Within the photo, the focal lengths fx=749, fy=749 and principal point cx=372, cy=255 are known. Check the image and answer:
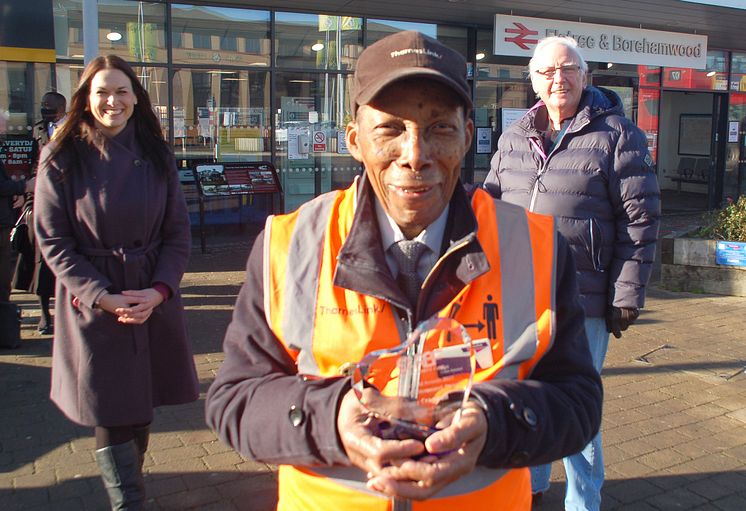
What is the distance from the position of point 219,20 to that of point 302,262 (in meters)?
9.83

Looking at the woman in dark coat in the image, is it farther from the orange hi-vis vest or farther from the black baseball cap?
the black baseball cap

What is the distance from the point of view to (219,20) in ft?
35.0

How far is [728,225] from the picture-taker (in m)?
8.65

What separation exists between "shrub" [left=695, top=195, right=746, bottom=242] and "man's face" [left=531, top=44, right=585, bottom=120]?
19.3ft

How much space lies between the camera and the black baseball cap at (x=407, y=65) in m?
1.53

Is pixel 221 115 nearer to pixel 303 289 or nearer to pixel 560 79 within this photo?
pixel 560 79

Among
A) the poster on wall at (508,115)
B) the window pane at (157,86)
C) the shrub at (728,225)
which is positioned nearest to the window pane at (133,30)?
the window pane at (157,86)

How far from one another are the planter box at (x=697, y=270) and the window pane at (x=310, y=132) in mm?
5053

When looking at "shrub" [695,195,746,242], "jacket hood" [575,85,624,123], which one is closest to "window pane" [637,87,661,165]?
"shrub" [695,195,746,242]

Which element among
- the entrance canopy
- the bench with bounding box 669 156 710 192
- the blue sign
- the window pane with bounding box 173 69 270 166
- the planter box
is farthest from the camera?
the bench with bounding box 669 156 710 192

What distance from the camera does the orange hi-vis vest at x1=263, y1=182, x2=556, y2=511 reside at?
1.59 metres

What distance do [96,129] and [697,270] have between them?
7387 mm

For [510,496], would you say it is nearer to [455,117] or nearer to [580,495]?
[455,117]

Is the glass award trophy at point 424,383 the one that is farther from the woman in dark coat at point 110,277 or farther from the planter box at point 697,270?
the planter box at point 697,270
